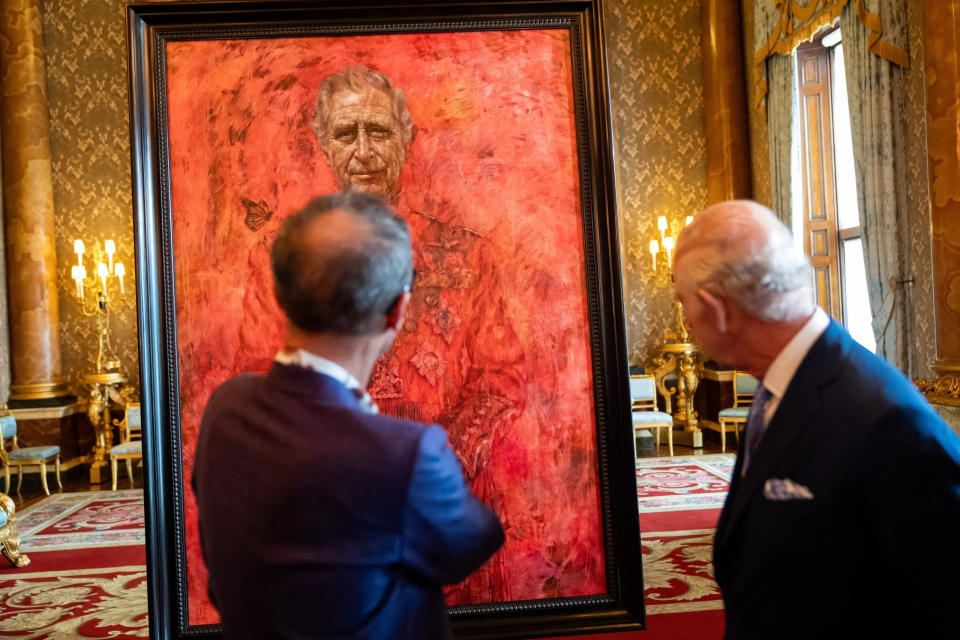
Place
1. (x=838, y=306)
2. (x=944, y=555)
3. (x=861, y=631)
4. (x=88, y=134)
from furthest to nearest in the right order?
(x=88, y=134) < (x=838, y=306) < (x=861, y=631) < (x=944, y=555)

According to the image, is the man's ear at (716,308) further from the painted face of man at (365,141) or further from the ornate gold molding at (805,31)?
the ornate gold molding at (805,31)

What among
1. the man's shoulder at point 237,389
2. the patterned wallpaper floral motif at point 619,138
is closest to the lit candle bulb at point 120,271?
the patterned wallpaper floral motif at point 619,138

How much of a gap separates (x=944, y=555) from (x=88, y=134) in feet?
32.9

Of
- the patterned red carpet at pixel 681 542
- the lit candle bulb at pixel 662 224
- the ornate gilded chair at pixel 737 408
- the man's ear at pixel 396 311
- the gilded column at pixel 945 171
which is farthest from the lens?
the lit candle bulb at pixel 662 224

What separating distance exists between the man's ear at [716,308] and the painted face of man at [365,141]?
1834mm

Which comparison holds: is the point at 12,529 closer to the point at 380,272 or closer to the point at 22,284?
the point at 22,284

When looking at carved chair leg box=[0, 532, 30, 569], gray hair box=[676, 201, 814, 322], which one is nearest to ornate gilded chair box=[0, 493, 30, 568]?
carved chair leg box=[0, 532, 30, 569]

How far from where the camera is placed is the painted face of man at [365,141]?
9.76ft

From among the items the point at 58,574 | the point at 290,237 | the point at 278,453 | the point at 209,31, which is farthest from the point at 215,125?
the point at 58,574

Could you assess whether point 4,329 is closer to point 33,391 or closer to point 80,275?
point 33,391

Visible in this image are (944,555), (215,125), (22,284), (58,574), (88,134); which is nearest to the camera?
(944,555)

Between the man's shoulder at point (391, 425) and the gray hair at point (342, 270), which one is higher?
the gray hair at point (342, 270)

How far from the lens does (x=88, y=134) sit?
898 cm

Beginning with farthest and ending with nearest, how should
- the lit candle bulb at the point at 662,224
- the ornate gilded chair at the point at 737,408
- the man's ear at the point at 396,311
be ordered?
1. the lit candle bulb at the point at 662,224
2. the ornate gilded chair at the point at 737,408
3. the man's ear at the point at 396,311
